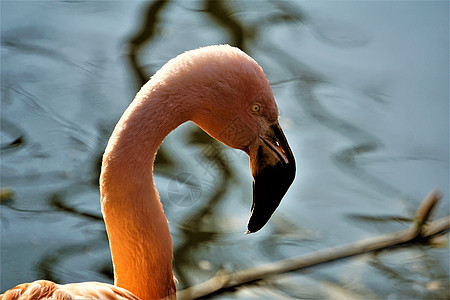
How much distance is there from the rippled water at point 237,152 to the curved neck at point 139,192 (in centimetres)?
102

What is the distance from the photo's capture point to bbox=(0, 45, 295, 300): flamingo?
188 cm

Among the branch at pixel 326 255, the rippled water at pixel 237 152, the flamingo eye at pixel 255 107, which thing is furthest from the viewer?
the rippled water at pixel 237 152

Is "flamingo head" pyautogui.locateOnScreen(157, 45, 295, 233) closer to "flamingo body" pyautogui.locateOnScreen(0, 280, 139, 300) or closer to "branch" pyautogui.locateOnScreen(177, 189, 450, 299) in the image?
"flamingo body" pyautogui.locateOnScreen(0, 280, 139, 300)

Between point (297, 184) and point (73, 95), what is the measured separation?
1.67m

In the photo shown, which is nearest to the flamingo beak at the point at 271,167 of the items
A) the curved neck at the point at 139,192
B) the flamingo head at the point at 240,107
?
the flamingo head at the point at 240,107

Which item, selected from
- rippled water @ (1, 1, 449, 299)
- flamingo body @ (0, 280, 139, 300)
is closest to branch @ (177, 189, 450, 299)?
flamingo body @ (0, 280, 139, 300)

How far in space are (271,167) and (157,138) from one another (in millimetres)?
412

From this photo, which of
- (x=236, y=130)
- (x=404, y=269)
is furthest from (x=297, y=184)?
(x=236, y=130)

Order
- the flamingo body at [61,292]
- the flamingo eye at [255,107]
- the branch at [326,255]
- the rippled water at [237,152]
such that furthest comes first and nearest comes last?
1. the rippled water at [237,152]
2. the flamingo eye at [255,107]
3. the flamingo body at [61,292]
4. the branch at [326,255]

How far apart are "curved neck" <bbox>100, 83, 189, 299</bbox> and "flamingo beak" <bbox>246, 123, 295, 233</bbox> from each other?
0.96 ft

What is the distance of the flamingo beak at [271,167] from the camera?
6.73 ft

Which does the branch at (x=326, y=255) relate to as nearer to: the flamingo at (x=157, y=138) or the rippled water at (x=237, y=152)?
the flamingo at (x=157, y=138)

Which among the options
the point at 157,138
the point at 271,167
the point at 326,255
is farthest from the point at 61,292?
the point at 326,255

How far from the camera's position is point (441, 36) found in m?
4.93
